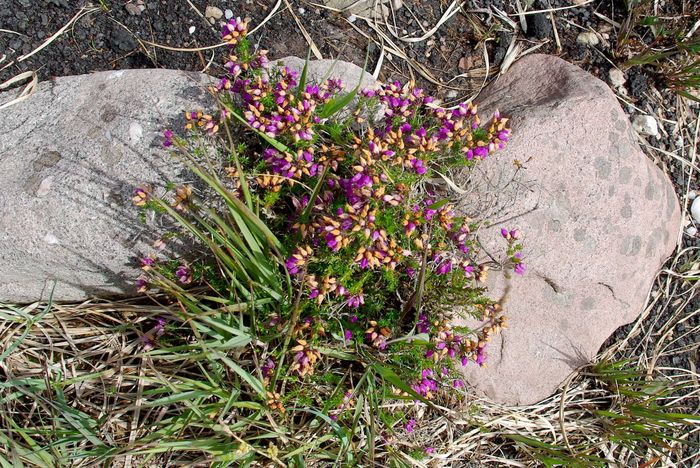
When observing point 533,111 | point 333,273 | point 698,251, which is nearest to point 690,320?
point 698,251

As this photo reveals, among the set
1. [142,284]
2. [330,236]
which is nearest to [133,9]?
[142,284]

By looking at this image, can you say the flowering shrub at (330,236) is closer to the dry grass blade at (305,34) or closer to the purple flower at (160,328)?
the purple flower at (160,328)

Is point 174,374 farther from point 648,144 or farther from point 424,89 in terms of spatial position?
point 648,144

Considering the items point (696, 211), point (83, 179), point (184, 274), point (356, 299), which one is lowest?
point (696, 211)

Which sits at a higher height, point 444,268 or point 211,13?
point 211,13

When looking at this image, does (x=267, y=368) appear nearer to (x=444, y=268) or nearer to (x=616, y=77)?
(x=444, y=268)

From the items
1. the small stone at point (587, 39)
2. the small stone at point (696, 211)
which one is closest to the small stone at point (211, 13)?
the small stone at point (587, 39)
